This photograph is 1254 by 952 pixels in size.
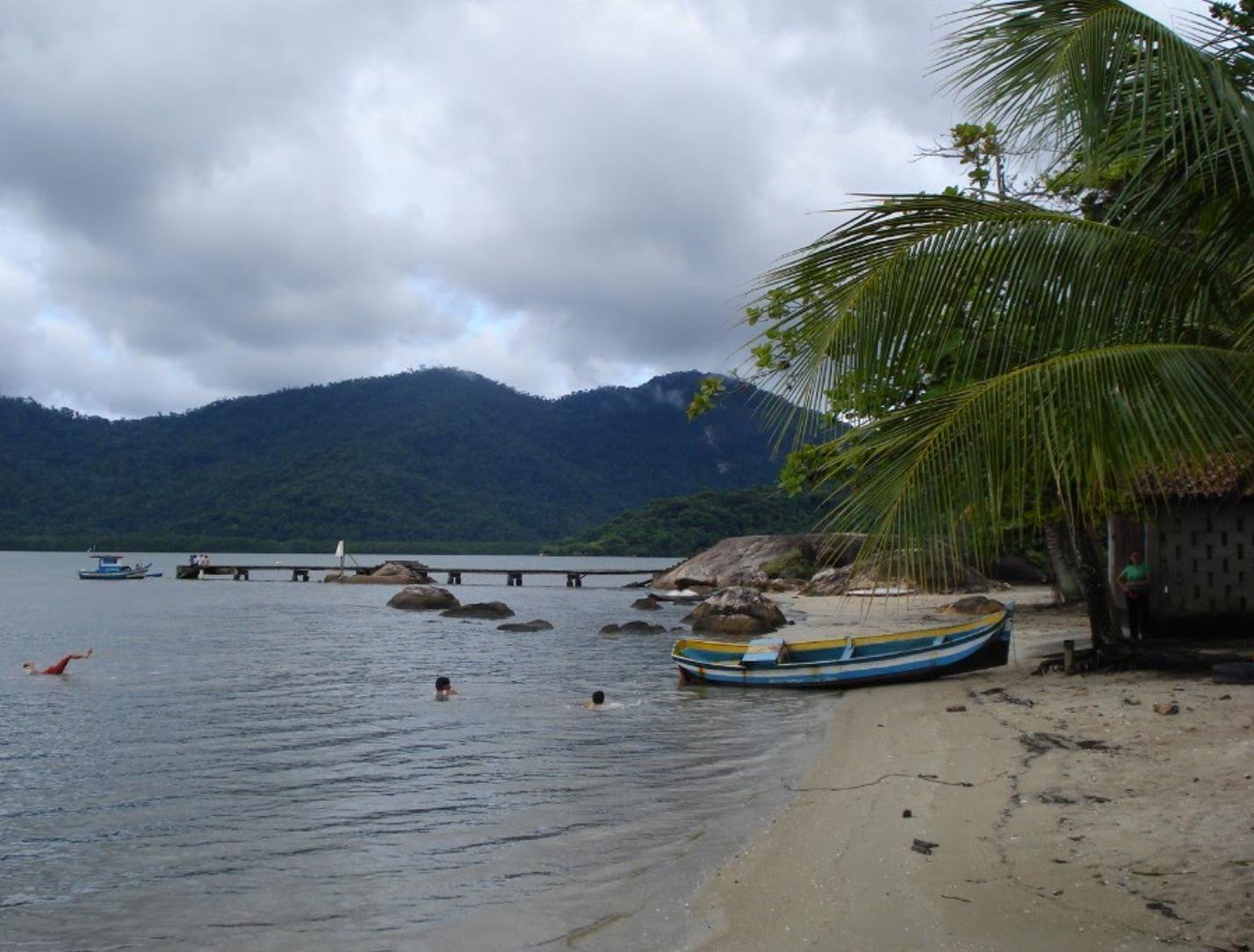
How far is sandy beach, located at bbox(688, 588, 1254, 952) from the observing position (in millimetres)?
5641

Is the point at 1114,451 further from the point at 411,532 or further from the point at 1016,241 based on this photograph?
the point at 411,532

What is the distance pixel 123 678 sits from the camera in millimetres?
22156

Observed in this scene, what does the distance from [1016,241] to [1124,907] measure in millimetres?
3667

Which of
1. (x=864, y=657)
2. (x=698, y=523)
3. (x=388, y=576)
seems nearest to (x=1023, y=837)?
(x=864, y=657)

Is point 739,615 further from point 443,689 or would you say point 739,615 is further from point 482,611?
point 482,611

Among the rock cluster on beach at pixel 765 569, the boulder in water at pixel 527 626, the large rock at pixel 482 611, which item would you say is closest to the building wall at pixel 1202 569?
Result: the rock cluster on beach at pixel 765 569

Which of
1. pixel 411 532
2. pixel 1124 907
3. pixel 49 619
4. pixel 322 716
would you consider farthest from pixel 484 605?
pixel 411 532

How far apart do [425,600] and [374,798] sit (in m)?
32.8

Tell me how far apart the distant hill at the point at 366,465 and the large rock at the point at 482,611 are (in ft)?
218

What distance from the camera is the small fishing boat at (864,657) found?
1634 cm

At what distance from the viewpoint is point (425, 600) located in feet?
142

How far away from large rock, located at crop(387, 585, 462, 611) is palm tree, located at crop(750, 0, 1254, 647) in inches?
1529

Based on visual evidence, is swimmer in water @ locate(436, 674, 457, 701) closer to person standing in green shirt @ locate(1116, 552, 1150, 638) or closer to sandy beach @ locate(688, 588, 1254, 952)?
sandy beach @ locate(688, 588, 1254, 952)

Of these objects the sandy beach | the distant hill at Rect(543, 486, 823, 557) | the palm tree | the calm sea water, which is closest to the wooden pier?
the distant hill at Rect(543, 486, 823, 557)
